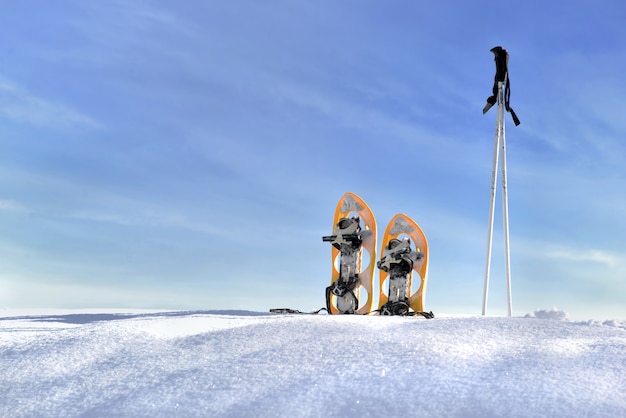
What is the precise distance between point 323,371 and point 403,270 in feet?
18.0

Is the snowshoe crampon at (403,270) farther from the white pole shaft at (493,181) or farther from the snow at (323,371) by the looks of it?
the snow at (323,371)

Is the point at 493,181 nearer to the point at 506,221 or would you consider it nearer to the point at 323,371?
the point at 506,221

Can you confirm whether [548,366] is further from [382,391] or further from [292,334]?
[292,334]

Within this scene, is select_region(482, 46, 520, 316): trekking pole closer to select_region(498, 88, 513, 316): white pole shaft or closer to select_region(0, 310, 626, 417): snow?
select_region(498, 88, 513, 316): white pole shaft

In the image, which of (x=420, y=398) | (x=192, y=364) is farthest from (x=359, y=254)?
(x=420, y=398)

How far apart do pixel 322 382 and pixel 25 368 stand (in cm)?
230

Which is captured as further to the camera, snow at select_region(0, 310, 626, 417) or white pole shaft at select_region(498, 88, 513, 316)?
white pole shaft at select_region(498, 88, 513, 316)

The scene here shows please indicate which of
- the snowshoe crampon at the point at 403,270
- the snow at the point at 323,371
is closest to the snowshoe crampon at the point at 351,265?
the snowshoe crampon at the point at 403,270

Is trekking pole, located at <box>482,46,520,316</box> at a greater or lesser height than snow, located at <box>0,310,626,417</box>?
greater

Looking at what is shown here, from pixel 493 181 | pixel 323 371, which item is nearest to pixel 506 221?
pixel 493 181

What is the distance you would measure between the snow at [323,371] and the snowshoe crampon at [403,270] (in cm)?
380

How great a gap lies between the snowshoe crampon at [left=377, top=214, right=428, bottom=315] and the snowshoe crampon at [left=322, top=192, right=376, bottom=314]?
0.83 feet

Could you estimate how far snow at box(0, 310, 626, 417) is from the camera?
3.25 meters

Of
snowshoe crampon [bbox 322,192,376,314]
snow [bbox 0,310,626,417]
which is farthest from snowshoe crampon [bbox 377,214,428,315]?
snow [bbox 0,310,626,417]
